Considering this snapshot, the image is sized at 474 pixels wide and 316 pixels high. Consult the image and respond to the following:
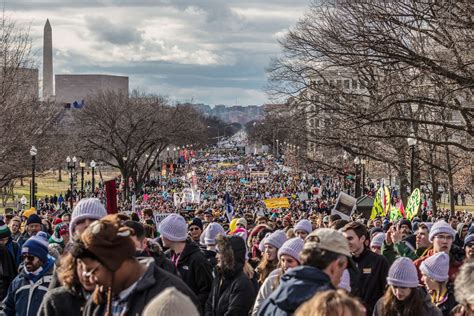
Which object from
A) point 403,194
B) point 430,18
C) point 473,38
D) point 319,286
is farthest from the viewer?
point 403,194

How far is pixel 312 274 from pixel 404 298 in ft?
7.09

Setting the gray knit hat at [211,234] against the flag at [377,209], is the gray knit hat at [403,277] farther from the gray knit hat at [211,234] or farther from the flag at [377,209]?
the flag at [377,209]

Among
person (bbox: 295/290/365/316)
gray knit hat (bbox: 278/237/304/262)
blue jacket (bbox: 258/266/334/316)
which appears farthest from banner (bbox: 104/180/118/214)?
person (bbox: 295/290/365/316)

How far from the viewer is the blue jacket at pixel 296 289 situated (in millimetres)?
5191

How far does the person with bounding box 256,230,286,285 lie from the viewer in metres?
8.96

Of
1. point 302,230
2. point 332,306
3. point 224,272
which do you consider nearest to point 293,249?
point 224,272

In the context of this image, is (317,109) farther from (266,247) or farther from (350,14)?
(266,247)

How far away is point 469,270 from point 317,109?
36.7m

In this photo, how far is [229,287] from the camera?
8.30 meters

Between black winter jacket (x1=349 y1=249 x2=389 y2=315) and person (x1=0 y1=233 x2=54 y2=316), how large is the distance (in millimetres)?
3020

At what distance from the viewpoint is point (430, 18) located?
25750mm

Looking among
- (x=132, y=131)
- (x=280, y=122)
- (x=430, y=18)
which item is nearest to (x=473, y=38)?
(x=430, y=18)

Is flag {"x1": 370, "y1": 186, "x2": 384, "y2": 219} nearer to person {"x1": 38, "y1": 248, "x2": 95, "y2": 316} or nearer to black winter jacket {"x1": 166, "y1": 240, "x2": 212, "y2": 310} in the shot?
black winter jacket {"x1": 166, "y1": 240, "x2": 212, "y2": 310}

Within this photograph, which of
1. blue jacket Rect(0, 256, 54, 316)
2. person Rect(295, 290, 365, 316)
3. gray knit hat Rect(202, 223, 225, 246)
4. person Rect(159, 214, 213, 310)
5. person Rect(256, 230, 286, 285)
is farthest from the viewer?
gray knit hat Rect(202, 223, 225, 246)
